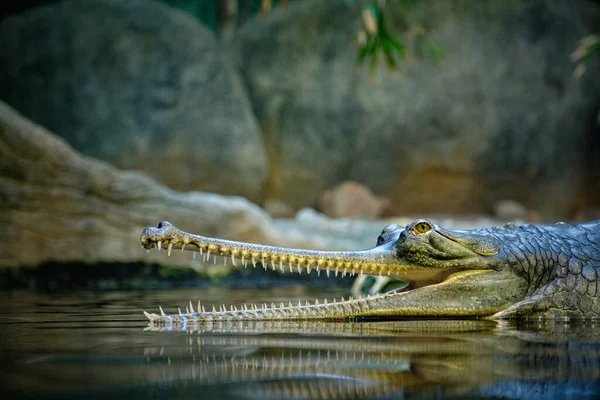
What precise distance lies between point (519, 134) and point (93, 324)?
11.9 m

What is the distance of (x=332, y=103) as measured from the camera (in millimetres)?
13492

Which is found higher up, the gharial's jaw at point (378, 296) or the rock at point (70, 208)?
the rock at point (70, 208)

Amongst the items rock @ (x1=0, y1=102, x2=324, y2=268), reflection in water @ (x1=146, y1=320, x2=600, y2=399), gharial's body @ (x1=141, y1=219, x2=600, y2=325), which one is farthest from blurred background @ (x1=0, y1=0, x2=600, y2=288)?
reflection in water @ (x1=146, y1=320, x2=600, y2=399)

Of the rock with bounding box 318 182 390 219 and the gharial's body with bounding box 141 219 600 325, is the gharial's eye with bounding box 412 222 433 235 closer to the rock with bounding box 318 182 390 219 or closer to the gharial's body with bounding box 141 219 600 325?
the gharial's body with bounding box 141 219 600 325

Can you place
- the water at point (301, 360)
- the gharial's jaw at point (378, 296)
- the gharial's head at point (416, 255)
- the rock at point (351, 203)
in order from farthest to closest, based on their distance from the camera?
1. the rock at point (351, 203)
2. the gharial's head at point (416, 255)
3. the gharial's jaw at point (378, 296)
4. the water at point (301, 360)

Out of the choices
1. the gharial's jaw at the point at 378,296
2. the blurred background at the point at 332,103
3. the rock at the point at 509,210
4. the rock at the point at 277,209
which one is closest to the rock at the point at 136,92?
the blurred background at the point at 332,103

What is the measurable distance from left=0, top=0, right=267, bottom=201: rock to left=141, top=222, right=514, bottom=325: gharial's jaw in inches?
367

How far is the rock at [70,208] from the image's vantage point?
7309mm

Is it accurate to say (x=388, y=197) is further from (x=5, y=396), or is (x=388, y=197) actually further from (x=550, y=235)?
(x=5, y=396)

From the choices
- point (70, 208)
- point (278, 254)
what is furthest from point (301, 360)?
point (70, 208)

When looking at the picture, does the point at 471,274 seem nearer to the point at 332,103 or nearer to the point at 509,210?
the point at 332,103

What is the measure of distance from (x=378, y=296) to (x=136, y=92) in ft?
33.4

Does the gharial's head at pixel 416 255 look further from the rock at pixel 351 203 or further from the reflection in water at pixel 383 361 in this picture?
the rock at pixel 351 203

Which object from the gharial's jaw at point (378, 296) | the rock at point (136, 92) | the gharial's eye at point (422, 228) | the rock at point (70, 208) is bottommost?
the gharial's jaw at point (378, 296)
